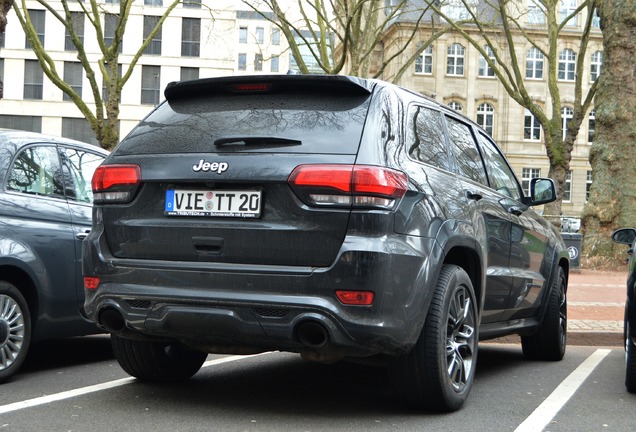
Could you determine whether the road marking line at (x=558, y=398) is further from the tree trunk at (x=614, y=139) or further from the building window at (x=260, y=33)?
the building window at (x=260, y=33)

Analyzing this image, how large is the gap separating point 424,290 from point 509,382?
6.92ft

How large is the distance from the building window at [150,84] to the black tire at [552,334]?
2201 inches

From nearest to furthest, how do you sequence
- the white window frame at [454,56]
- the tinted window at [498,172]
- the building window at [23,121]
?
the tinted window at [498,172], the building window at [23,121], the white window frame at [454,56]

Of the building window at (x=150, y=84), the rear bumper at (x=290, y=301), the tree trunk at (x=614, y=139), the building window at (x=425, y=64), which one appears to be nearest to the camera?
the rear bumper at (x=290, y=301)

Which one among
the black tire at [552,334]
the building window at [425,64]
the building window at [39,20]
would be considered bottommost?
the black tire at [552,334]

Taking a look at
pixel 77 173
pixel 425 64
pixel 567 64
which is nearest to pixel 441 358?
pixel 77 173

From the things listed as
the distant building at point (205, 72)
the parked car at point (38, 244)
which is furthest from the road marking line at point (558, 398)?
the distant building at point (205, 72)

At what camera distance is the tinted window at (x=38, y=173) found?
20.3 feet

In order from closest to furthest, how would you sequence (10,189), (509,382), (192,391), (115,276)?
1. (115,276)
2. (192,391)
3. (10,189)
4. (509,382)

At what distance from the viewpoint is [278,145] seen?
468 cm

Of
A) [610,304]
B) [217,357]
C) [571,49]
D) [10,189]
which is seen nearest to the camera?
[10,189]

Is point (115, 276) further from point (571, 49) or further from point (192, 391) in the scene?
point (571, 49)

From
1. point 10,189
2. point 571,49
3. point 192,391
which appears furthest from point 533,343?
Result: point 571,49

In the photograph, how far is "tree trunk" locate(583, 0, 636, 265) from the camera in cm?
1998
